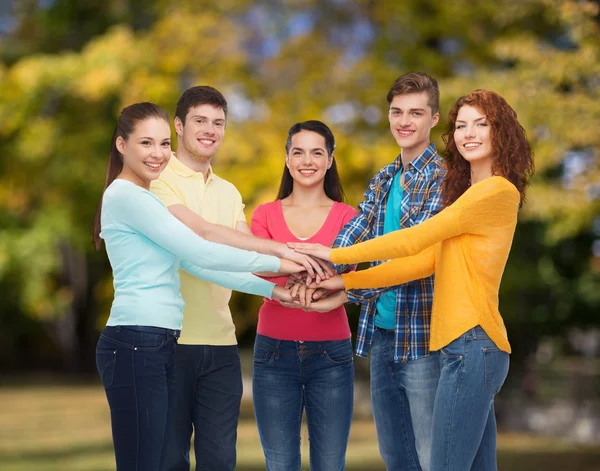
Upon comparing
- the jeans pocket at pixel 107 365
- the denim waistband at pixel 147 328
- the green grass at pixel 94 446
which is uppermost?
the denim waistband at pixel 147 328

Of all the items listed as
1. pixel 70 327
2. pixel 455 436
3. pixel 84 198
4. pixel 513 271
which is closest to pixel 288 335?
pixel 455 436

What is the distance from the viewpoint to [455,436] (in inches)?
136

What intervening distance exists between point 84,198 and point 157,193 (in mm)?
16810

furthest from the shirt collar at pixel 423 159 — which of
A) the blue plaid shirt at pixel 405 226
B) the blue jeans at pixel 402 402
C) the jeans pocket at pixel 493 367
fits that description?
the jeans pocket at pixel 493 367

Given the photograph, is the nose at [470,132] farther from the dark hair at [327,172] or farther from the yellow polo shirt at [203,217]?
the yellow polo shirt at [203,217]

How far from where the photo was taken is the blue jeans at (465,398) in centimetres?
346

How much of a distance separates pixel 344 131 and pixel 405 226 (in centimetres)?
1050

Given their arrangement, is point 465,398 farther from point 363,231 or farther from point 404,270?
point 363,231

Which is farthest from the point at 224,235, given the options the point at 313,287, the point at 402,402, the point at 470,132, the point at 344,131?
the point at 344,131

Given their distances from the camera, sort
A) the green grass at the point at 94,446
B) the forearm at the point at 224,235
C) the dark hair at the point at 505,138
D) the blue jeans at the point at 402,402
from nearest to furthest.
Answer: the dark hair at the point at 505,138 → the blue jeans at the point at 402,402 → the forearm at the point at 224,235 → the green grass at the point at 94,446

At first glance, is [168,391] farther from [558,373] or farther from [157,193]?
[558,373]

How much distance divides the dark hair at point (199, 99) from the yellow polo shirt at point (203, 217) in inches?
9.1

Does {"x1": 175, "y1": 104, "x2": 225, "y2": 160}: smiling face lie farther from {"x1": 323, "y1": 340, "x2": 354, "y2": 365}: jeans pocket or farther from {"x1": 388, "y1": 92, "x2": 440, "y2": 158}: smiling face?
{"x1": 323, "y1": 340, "x2": 354, "y2": 365}: jeans pocket

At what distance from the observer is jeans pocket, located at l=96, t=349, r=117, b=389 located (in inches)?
135
